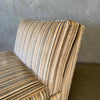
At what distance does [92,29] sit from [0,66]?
116 cm

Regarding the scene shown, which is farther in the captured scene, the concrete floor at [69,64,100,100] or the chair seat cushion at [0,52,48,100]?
the concrete floor at [69,64,100,100]

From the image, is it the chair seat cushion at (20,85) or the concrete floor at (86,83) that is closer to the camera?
the chair seat cushion at (20,85)

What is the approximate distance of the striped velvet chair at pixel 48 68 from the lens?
2.10 feet

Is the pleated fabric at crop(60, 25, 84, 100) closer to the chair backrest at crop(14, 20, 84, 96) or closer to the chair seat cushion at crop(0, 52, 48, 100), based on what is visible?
the chair backrest at crop(14, 20, 84, 96)

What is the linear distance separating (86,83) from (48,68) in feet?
2.38

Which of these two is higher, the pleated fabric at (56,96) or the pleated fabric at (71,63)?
the pleated fabric at (71,63)

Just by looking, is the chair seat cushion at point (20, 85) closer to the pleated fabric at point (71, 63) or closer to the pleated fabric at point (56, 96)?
the pleated fabric at point (56, 96)

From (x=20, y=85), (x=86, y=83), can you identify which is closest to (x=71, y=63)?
(x=20, y=85)

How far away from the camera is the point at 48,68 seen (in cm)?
69

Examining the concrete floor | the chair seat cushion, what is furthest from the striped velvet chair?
the concrete floor

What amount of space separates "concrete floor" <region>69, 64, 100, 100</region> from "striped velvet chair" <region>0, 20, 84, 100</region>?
0.33m

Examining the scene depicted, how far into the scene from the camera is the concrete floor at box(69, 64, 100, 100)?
103 centimetres

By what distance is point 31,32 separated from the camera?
3.08 feet

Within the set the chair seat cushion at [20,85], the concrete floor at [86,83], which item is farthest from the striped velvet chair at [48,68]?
the concrete floor at [86,83]
